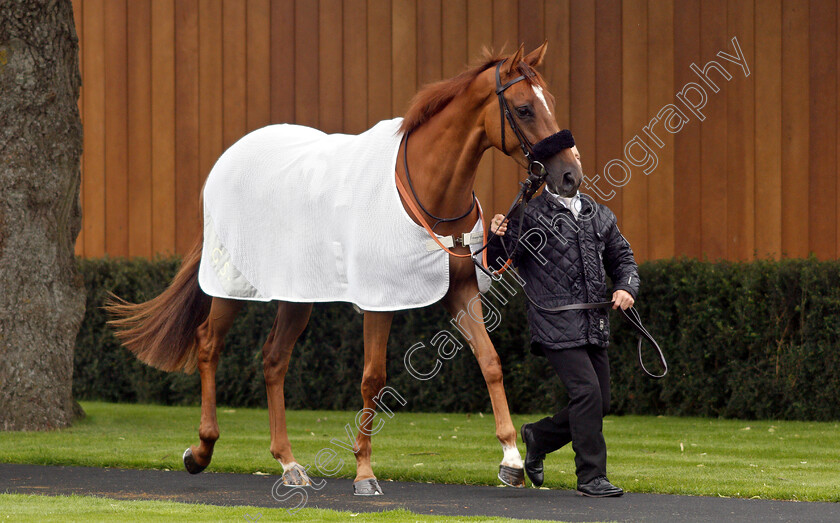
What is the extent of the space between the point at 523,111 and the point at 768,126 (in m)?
5.24

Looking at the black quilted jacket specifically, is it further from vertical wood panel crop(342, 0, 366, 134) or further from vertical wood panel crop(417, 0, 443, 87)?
vertical wood panel crop(342, 0, 366, 134)

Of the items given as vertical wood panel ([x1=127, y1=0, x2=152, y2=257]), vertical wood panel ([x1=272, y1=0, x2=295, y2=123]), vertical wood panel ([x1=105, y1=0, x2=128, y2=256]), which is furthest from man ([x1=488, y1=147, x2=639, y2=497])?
vertical wood panel ([x1=105, y1=0, x2=128, y2=256])

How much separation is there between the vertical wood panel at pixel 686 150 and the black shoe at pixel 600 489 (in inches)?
192

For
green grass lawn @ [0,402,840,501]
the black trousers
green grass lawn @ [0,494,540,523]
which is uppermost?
the black trousers

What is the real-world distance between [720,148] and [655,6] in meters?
1.41

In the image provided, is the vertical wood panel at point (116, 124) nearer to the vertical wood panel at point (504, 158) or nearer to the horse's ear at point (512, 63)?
the vertical wood panel at point (504, 158)

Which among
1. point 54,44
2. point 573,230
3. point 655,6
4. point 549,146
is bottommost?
point 573,230

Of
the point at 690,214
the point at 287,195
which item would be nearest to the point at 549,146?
the point at 287,195

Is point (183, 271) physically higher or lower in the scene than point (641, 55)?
lower

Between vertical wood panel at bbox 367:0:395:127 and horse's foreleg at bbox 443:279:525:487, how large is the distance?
208 inches

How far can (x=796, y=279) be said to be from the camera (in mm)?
8094

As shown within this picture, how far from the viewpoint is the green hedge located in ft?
26.3

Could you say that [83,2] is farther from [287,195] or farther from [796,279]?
[796,279]

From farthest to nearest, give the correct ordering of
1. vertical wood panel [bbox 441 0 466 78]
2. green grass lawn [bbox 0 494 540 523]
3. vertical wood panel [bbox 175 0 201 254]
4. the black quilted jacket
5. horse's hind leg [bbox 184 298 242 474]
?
1. vertical wood panel [bbox 175 0 201 254]
2. vertical wood panel [bbox 441 0 466 78]
3. horse's hind leg [bbox 184 298 242 474]
4. the black quilted jacket
5. green grass lawn [bbox 0 494 540 523]
